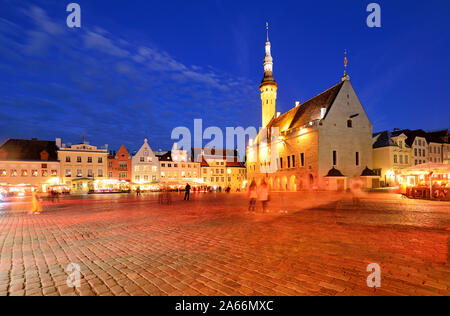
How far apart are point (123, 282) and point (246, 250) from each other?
2735 mm

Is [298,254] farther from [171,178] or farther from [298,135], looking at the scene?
[171,178]

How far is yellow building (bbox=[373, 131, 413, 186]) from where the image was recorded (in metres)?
44.9

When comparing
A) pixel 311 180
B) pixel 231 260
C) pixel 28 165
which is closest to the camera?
pixel 231 260

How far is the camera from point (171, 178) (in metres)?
60.9

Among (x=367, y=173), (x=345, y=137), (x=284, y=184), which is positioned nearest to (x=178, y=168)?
(x=284, y=184)

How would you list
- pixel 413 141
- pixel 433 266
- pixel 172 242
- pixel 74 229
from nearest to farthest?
pixel 433 266
pixel 172 242
pixel 74 229
pixel 413 141

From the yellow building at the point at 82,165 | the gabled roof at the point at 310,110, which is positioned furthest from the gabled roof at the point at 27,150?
the gabled roof at the point at 310,110

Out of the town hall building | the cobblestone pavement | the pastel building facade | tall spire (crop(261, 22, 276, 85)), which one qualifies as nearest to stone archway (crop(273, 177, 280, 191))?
the town hall building

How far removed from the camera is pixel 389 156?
45.0 metres

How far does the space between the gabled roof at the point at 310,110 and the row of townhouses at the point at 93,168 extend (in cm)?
2301

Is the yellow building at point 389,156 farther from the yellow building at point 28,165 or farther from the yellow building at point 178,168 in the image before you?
the yellow building at point 28,165

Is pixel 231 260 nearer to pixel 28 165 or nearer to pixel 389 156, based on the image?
pixel 389 156

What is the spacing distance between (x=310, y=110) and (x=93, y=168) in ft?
156
